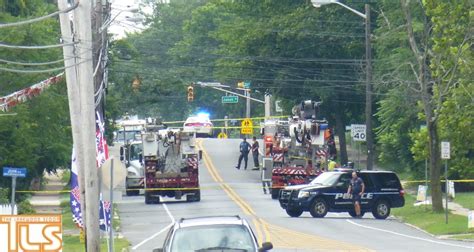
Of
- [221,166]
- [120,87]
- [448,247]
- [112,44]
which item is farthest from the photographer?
[120,87]

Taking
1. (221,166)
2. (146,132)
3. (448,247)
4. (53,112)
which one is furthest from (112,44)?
(448,247)

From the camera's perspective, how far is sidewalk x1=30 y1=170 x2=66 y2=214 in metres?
51.9

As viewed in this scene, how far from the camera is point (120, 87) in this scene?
297 feet

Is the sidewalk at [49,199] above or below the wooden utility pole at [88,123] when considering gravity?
below

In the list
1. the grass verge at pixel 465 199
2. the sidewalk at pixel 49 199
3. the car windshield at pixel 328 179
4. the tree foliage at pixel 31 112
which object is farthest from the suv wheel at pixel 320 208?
the sidewalk at pixel 49 199

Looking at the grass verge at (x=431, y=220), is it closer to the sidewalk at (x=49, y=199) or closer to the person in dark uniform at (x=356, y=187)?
the person in dark uniform at (x=356, y=187)

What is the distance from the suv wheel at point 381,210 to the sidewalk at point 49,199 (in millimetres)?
14664

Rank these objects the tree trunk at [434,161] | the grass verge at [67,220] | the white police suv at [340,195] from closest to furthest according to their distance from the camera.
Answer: the white police suv at [340,195], the tree trunk at [434,161], the grass verge at [67,220]

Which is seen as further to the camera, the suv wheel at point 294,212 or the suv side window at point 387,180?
the suv side window at point 387,180

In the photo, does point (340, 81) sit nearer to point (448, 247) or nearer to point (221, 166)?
point (221, 166)

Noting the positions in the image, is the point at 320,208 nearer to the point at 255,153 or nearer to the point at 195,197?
the point at 195,197

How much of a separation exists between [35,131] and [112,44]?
22.6 m

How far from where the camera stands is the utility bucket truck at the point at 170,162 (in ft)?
158

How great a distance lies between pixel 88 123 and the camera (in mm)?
26984
